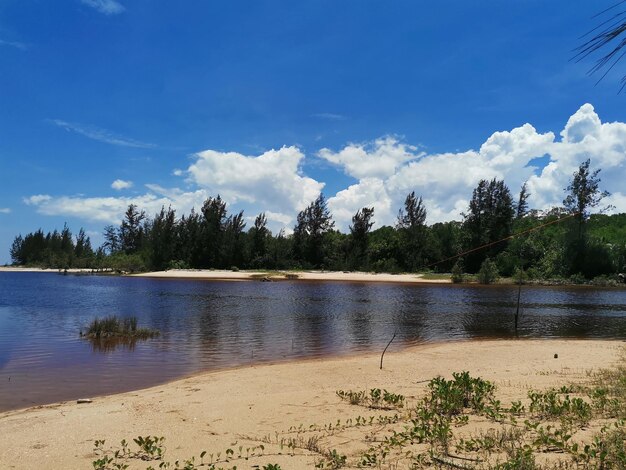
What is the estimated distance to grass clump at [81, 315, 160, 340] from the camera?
19.0 metres

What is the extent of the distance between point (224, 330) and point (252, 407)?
1295 centimetres

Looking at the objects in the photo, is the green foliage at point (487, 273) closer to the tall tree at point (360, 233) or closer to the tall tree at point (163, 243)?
the tall tree at point (360, 233)

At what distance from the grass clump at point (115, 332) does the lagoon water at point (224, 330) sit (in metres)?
0.57

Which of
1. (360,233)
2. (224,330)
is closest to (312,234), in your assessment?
(360,233)

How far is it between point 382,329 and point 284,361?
873 cm

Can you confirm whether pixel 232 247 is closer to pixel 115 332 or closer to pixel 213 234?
pixel 213 234

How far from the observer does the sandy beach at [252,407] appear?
21.0 ft

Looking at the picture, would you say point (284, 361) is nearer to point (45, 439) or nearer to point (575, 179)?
point (45, 439)

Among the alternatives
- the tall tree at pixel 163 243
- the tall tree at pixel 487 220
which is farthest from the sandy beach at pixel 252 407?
the tall tree at pixel 163 243

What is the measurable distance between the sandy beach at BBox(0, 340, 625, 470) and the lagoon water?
5.14 feet

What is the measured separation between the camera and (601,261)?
65.3 meters

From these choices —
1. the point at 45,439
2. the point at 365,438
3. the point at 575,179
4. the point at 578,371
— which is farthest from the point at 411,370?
the point at 575,179

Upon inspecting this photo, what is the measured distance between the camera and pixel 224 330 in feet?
69.7

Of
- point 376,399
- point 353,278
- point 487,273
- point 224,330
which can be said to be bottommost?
point 224,330
